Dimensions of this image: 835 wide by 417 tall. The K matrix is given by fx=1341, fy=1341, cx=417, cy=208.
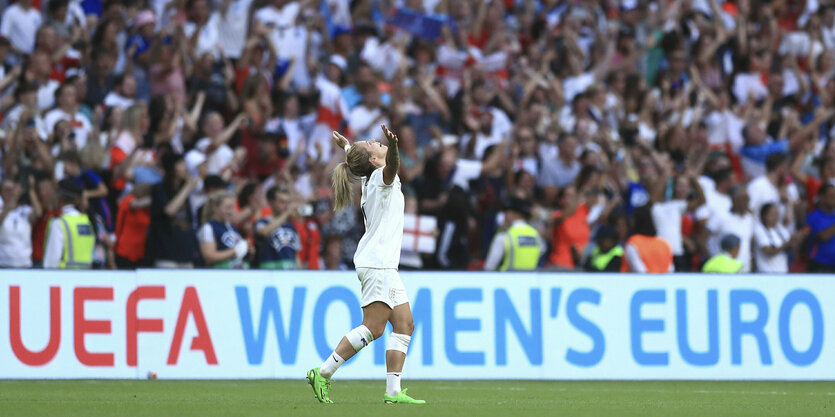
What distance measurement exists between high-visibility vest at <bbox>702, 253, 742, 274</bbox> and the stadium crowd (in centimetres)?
3

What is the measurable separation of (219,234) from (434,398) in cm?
447

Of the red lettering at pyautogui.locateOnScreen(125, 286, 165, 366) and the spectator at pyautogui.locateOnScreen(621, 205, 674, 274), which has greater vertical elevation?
the spectator at pyautogui.locateOnScreen(621, 205, 674, 274)

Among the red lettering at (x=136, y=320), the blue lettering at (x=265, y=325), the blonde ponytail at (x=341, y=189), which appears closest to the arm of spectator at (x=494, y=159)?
the blue lettering at (x=265, y=325)

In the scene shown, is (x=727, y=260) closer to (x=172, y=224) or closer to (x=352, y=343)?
(x=172, y=224)

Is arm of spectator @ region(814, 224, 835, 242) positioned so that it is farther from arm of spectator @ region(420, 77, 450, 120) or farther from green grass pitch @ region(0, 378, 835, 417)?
arm of spectator @ region(420, 77, 450, 120)

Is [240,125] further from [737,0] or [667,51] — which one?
[737,0]

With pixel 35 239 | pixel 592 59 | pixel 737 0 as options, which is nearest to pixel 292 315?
pixel 35 239

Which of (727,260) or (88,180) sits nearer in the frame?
(88,180)

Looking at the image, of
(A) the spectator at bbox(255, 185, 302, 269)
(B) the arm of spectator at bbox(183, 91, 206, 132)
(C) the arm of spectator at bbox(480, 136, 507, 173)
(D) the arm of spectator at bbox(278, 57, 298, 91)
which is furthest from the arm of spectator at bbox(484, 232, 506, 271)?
(D) the arm of spectator at bbox(278, 57, 298, 91)

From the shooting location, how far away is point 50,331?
1429 centimetres

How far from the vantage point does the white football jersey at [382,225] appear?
9961mm

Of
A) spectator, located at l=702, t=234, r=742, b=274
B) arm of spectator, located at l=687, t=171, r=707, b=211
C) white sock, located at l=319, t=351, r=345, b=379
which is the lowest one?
white sock, located at l=319, t=351, r=345, b=379

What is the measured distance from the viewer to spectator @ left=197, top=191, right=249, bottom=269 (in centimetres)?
1476

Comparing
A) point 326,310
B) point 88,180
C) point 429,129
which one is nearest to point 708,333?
point 326,310
